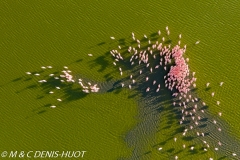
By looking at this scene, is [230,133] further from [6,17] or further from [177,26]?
[6,17]

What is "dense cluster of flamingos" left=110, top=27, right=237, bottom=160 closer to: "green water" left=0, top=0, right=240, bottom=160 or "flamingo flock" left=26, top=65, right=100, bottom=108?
"green water" left=0, top=0, right=240, bottom=160

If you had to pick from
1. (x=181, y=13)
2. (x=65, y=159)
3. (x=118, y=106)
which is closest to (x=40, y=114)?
(x=65, y=159)

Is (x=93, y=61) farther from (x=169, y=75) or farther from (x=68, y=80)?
(x=169, y=75)

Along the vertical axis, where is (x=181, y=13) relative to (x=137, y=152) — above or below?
above

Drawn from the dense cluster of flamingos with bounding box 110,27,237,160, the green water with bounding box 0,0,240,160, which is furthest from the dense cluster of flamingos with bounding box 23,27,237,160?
the green water with bounding box 0,0,240,160

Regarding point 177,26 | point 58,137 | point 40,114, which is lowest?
point 58,137

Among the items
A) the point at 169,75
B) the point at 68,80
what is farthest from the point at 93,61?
the point at 169,75
